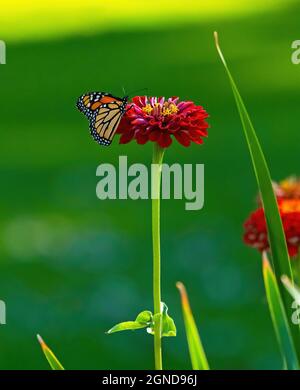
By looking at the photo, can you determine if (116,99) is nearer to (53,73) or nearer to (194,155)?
(194,155)

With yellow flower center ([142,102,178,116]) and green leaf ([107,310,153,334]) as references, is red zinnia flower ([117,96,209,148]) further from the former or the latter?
green leaf ([107,310,153,334])

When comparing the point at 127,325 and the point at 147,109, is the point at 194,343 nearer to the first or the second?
the point at 127,325

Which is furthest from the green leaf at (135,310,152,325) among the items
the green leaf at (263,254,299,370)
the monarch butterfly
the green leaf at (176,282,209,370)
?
the monarch butterfly

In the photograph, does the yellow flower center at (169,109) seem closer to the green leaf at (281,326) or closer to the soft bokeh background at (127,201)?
the green leaf at (281,326)

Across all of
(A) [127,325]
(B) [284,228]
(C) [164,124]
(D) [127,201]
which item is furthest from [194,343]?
(D) [127,201]

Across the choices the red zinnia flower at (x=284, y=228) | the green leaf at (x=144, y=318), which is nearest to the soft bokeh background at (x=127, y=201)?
the red zinnia flower at (x=284, y=228)
